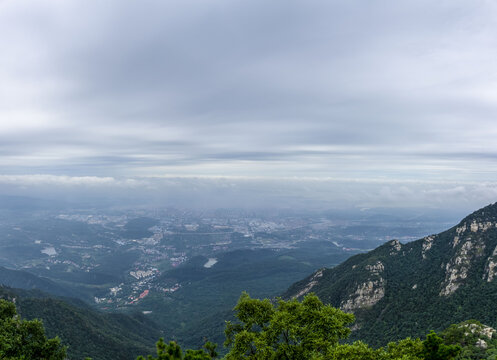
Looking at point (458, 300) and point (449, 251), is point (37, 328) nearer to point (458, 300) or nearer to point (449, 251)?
point (458, 300)

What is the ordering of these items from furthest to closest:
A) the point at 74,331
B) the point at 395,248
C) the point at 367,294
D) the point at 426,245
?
the point at 395,248, the point at 426,245, the point at 74,331, the point at 367,294

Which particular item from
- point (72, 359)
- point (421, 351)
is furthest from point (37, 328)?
point (72, 359)

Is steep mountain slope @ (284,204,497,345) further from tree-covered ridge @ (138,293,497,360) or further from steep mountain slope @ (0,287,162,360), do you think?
steep mountain slope @ (0,287,162,360)

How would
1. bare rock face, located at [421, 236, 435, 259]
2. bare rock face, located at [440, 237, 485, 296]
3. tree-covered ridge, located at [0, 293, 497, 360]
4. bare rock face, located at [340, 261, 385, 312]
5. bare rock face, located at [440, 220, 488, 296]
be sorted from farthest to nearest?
bare rock face, located at [421, 236, 435, 259], bare rock face, located at [340, 261, 385, 312], bare rock face, located at [440, 237, 485, 296], bare rock face, located at [440, 220, 488, 296], tree-covered ridge, located at [0, 293, 497, 360]

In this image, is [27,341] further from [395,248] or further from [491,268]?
→ [395,248]

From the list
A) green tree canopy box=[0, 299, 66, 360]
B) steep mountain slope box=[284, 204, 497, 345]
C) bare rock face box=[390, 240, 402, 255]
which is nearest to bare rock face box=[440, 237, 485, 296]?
steep mountain slope box=[284, 204, 497, 345]

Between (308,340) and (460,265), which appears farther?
(460,265)

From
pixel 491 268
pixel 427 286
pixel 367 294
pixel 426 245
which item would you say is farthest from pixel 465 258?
pixel 367 294

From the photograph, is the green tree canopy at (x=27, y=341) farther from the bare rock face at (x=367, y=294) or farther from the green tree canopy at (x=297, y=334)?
the bare rock face at (x=367, y=294)
